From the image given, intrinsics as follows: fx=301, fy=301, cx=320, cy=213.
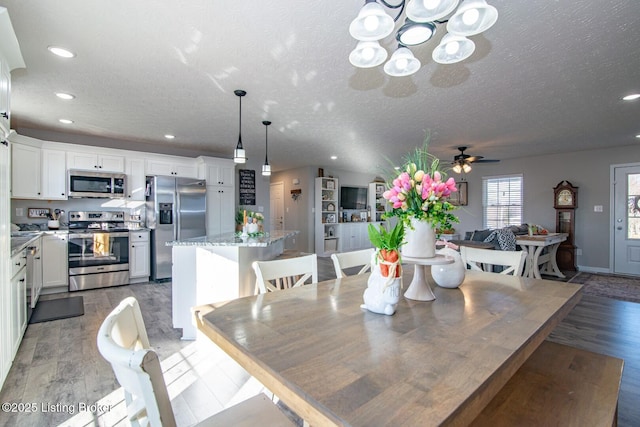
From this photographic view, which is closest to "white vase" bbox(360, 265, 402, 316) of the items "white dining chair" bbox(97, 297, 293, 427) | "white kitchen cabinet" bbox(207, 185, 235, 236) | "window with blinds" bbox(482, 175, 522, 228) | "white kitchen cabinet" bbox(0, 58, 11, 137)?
"white dining chair" bbox(97, 297, 293, 427)

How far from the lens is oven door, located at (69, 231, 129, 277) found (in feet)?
14.3

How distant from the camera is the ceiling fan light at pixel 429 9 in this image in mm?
1214

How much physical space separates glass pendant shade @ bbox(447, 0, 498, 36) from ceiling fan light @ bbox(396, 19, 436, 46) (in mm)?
91

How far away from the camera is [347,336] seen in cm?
97

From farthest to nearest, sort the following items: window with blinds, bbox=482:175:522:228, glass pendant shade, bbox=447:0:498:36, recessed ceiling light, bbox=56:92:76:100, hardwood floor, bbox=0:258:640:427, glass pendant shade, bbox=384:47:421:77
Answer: window with blinds, bbox=482:175:522:228 → recessed ceiling light, bbox=56:92:76:100 → hardwood floor, bbox=0:258:640:427 → glass pendant shade, bbox=384:47:421:77 → glass pendant shade, bbox=447:0:498:36

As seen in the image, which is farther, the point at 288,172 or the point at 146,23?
the point at 288,172

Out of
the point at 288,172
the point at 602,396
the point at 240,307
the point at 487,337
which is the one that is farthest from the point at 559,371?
the point at 288,172

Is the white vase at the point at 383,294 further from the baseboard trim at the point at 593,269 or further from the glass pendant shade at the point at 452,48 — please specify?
the baseboard trim at the point at 593,269

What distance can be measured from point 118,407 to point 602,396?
94.9 inches

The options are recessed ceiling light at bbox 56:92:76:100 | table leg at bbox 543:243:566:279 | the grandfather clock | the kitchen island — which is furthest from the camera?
the grandfather clock

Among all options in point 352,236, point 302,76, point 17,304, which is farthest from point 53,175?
point 352,236

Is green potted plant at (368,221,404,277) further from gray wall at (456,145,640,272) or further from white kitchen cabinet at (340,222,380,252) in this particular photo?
white kitchen cabinet at (340,222,380,252)

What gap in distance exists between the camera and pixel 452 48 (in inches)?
63.2

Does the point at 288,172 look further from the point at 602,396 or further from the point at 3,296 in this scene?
the point at 602,396
